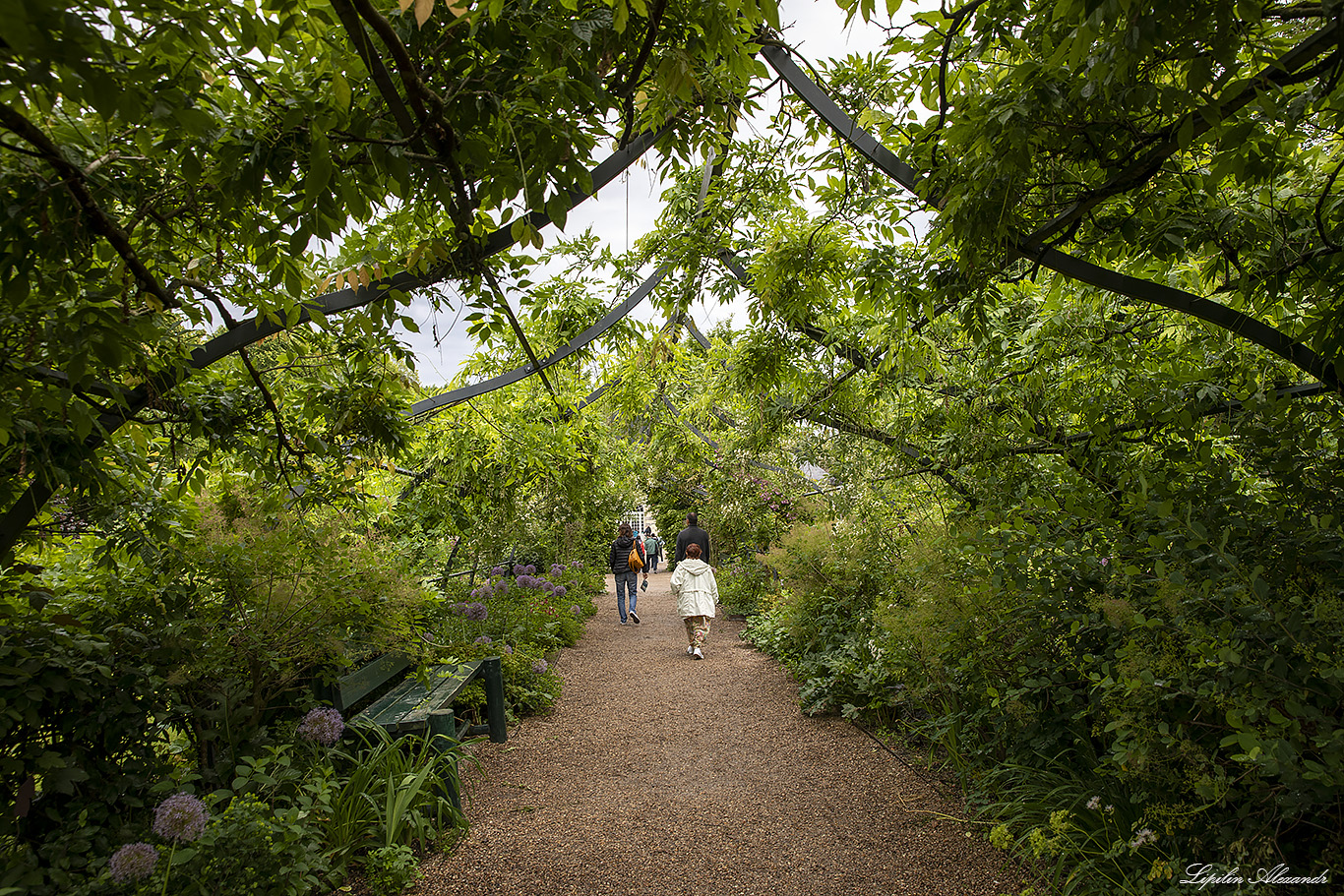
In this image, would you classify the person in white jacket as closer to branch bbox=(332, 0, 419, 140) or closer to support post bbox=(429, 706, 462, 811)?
support post bbox=(429, 706, 462, 811)

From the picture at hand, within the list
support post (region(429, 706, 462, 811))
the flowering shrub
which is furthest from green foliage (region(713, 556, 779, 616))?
support post (region(429, 706, 462, 811))

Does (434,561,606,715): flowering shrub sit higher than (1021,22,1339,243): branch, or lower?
lower

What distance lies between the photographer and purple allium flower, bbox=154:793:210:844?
2.17 metres

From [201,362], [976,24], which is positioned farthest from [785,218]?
[201,362]

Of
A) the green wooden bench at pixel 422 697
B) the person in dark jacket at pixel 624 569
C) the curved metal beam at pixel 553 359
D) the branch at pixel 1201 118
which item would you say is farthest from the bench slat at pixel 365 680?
the person in dark jacket at pixel 624 569

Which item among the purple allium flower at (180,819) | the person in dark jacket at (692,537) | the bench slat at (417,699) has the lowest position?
the purple allium flower at (180,819)

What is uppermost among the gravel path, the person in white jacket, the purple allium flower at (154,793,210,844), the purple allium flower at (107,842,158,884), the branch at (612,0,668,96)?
the branch at (612,0,668,96)

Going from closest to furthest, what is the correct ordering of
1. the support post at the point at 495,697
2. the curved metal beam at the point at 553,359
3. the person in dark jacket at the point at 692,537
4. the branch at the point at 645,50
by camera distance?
the branch at the point at 645,50 → the support post at the point at 495,697 → the curved metal beam at the point at 553,359 → the person in dark jacket at the point at 692,537

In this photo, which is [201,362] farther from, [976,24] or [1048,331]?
[1048,331]

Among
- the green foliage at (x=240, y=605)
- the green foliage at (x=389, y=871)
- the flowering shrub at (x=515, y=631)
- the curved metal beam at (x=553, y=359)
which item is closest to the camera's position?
the green foliage at (x=240, y=605)

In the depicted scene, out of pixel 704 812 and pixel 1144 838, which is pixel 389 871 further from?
pixel 1144 838

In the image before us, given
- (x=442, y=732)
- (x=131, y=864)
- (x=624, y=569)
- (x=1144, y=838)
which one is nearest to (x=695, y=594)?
(x=624, y=569)

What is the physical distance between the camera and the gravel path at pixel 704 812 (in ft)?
9.78

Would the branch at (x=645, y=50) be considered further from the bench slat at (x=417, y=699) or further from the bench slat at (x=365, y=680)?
the bench slat at (x=417, y=699)
